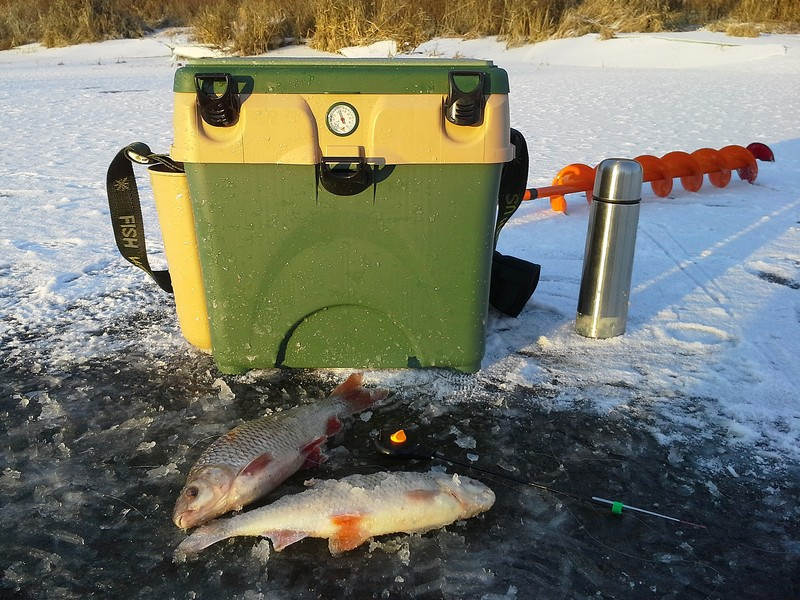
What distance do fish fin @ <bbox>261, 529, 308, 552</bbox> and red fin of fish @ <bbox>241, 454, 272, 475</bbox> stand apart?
0.62 feet

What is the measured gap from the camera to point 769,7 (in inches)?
619

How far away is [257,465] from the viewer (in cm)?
181

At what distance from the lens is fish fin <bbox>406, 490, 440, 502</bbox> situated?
5.57 ft

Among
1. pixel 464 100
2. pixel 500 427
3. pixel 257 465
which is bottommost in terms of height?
pixel 500 427

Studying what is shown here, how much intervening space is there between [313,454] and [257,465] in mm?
204

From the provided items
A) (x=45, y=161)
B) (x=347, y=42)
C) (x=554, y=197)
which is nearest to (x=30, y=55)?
(x=347, y=42)

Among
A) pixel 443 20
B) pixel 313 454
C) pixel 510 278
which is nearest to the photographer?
pixel 313 454

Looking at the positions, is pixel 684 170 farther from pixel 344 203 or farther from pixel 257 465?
pixel 257 465

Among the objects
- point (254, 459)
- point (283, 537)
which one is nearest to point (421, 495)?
point (283, 537)

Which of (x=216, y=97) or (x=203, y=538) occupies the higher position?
(x=216, y=97)

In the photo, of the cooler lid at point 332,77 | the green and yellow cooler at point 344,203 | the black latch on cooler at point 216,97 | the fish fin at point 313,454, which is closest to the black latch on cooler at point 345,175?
the green and yellow cooler at point 344,203

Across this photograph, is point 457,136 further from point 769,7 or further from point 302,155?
point 769,7

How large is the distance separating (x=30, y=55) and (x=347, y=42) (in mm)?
8022

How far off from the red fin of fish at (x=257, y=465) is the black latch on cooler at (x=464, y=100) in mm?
1101
